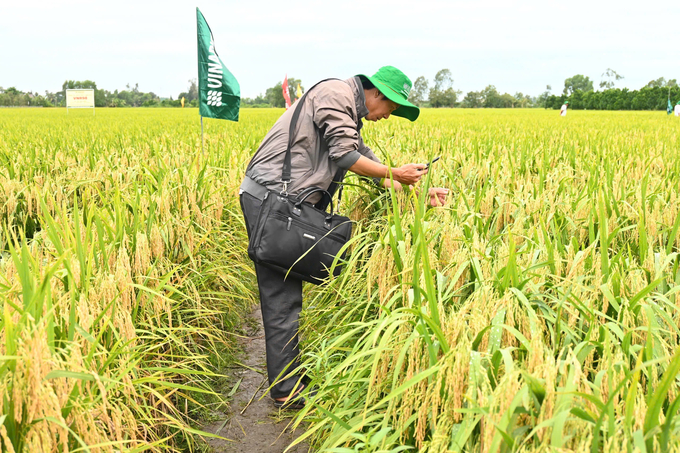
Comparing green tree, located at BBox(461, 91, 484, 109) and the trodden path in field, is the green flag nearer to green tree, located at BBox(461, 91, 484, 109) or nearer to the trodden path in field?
the trodden path in field

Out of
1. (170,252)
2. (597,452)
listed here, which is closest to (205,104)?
(170,252)

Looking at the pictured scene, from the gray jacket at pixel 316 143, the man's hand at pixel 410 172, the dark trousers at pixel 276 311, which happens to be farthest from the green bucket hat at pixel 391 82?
A: the dark trousers at pixel 276 311

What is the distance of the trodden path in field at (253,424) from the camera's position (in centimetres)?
238

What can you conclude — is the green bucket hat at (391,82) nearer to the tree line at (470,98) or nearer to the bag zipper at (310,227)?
the bag zipper at (310,227)

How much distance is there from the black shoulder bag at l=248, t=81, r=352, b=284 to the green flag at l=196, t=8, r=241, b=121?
3534mm

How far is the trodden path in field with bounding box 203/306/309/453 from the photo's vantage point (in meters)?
2.38

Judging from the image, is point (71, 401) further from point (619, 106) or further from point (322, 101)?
point (619, 106)

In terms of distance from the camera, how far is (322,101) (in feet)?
8.86

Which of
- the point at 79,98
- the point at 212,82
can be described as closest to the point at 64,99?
the point at 79,98

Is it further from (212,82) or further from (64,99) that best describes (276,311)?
(64,99)

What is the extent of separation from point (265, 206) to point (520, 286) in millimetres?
1349

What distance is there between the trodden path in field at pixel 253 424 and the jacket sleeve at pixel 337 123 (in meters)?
1.24

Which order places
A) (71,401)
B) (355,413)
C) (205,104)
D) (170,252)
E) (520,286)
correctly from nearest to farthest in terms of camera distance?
1. (71,401)
2. (520,286)
3. (355,413)
4. (170,252)
5. (205,104)

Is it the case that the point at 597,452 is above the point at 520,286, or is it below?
below
